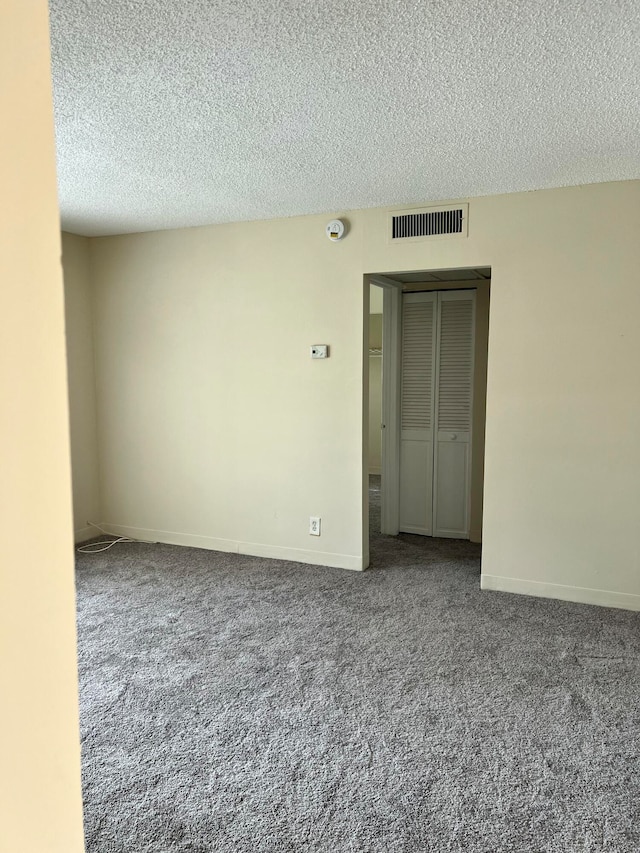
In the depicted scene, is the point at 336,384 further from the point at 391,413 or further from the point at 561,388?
the point at 561,388

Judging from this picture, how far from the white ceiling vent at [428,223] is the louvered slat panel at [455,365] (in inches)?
49.3

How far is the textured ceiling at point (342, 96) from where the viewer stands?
1.81 m

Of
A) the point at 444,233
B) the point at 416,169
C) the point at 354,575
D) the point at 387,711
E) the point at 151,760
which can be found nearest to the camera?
the point at 151,760

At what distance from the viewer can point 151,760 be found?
235 centimetres

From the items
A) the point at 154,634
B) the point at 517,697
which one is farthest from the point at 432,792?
the point at 154,634

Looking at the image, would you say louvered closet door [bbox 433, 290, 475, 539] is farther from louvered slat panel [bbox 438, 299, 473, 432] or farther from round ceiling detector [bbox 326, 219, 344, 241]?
round ceiling detector [bbox 326, 219, 344, 241]

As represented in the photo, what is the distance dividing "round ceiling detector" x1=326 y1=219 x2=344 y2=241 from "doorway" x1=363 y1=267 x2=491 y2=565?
2.75ft

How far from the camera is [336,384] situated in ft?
14.5

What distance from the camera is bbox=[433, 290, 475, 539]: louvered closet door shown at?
519cm

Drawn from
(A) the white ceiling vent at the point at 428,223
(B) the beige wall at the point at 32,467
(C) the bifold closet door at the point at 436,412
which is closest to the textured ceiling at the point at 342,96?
(A) the white ceiling vent at the point at 428,223

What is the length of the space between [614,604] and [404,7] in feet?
11.2

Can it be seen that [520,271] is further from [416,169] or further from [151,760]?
[151,760]

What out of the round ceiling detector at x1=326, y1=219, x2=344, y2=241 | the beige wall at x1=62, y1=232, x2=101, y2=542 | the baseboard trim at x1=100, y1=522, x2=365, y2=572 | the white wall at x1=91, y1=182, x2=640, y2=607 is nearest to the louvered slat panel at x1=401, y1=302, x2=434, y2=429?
the white wall at x1=91, y1=182, x2=640, y2=607

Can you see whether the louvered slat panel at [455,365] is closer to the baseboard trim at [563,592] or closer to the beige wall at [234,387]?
the beige wall at [234,387]
